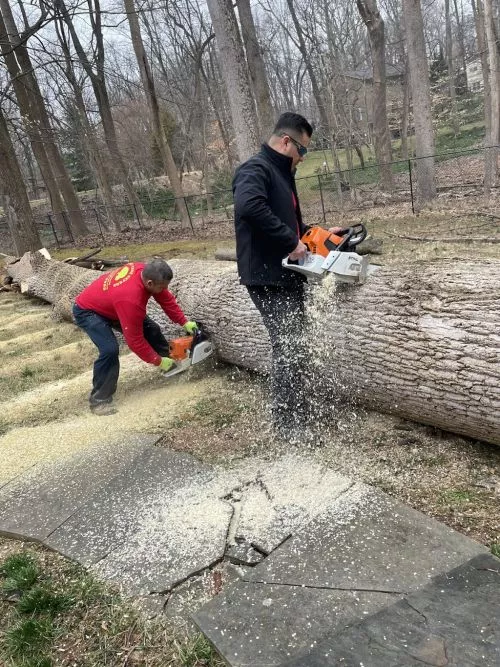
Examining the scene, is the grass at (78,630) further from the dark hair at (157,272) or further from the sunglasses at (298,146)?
the sunglasses at (298,146)

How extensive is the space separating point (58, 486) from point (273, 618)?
5.53ft

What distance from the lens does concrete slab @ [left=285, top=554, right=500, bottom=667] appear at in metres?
1.53

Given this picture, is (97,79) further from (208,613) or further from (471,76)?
(471,76)

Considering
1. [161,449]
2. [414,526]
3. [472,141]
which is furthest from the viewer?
[472,141]

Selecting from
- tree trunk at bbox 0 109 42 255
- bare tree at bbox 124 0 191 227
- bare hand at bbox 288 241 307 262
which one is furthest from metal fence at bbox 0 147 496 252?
bare hand at bbox 288 241 307 262

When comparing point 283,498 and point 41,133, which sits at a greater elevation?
point 41,133

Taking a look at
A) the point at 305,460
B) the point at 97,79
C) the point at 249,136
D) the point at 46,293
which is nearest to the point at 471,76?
the point at 97,79

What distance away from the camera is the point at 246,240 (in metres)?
2.99

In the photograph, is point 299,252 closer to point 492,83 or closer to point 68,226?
point 492,83

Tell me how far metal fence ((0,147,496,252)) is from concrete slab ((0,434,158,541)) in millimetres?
9040

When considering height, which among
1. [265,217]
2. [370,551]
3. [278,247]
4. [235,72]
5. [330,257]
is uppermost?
[235,72]

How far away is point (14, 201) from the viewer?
1055cm

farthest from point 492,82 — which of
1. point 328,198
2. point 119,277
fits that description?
point 119,277

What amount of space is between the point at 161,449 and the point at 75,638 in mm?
1342
